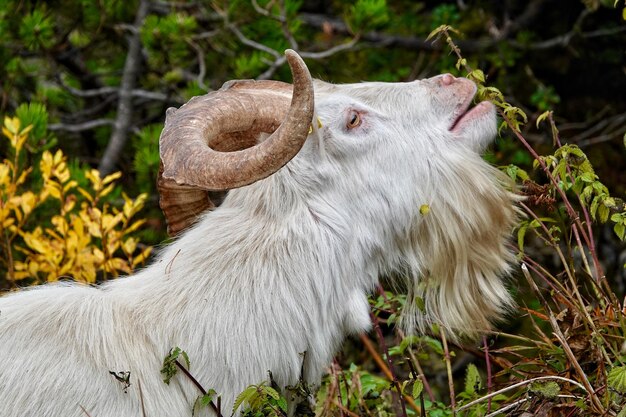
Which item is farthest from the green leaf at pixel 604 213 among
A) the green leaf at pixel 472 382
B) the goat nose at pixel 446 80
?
the green leaf at pixel 472 382

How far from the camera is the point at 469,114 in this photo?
3588 millimetres

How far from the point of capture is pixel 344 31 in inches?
278

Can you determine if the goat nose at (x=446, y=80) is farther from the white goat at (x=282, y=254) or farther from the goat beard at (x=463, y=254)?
the goat beard at (x=463, y=254)

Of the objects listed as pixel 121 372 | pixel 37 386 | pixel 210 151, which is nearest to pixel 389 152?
pixel 210 151

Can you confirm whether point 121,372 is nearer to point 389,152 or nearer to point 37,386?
point 37,386

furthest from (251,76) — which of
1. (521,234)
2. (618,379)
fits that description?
(618,379)

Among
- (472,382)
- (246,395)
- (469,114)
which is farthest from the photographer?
(472,382)

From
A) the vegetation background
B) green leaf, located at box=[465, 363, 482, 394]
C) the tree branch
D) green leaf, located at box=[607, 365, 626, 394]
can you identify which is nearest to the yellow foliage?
the vegetation background

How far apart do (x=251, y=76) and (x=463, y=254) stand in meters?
2.87

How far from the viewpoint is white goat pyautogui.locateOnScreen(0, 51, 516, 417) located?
10.1 feet

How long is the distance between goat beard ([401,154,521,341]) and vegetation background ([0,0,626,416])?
512 millimetres

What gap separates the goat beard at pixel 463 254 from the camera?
354 cm

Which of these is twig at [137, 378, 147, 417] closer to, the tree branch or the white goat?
the white goat

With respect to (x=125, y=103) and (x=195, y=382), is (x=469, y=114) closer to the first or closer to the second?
(x=195, y=382)
